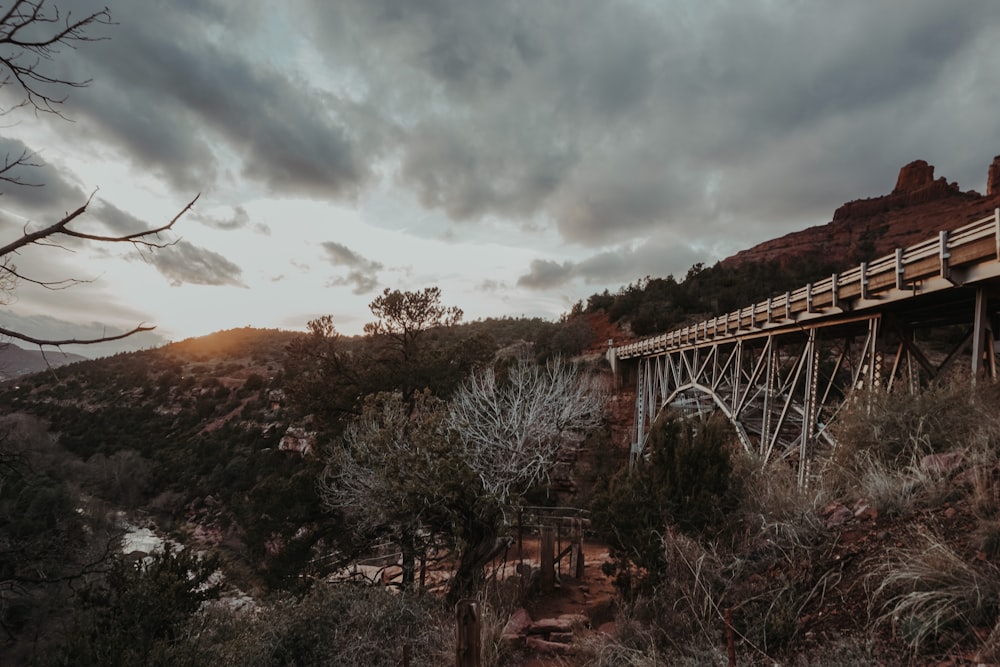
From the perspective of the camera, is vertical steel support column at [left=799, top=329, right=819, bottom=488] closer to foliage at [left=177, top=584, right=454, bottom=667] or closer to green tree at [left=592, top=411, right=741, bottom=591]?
green tree at [left=592, top=411, right=741, bottom=591]

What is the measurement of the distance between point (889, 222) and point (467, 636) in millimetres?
63045

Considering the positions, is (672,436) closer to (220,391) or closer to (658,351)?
(658,351)

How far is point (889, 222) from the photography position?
1898 inches

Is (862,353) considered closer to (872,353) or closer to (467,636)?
(872,353)

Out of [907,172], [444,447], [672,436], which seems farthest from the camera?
[907,172]

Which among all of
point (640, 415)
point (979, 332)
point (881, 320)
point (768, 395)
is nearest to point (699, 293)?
point (640, 415)

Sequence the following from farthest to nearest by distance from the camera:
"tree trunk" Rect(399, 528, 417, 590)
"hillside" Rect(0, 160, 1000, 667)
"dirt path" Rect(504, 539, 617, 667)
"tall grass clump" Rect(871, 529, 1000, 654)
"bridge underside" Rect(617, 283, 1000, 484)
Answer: "tree trunk" Rect(399, 528, 417, 590)
"bridge underside" Rect(617, 283, 1000, 484)
"dirt path" Rect(504, 539, 617, 667)
"hillside" Rect(0, 160, 1000, 667)
"tall grass clump" Rect(871, 529, 1000, 654)

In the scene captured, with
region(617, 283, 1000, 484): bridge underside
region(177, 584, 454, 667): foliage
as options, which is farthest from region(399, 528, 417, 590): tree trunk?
region(617, 283, 1000, 484): bridge underside

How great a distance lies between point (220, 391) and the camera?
125 ft

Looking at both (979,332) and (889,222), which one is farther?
(889,222)

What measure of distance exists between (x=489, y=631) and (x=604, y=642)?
1623mm

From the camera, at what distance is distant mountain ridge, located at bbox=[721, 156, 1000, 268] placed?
41375mm

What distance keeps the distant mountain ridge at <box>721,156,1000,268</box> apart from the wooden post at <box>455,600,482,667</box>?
45.1 metres

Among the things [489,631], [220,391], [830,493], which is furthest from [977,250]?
[220,391]
